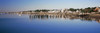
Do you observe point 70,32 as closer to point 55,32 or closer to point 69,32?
point 69,32

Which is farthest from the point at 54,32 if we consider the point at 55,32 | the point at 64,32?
the point at 64,32

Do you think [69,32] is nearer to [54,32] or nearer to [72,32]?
[72,32]

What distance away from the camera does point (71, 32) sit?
9.43m

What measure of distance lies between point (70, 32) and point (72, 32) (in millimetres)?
129

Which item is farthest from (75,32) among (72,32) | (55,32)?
(55,32)

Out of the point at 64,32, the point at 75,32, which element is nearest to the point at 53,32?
the point at 64,32

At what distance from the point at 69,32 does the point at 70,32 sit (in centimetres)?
6

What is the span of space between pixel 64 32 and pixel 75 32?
2.26ft

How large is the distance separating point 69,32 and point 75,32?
1.23ft

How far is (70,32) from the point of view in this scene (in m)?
9.41

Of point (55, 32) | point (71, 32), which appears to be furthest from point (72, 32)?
point (55, 32)

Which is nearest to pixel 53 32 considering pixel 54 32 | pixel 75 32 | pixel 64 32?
pixel 54 32

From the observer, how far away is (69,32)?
9430 mm

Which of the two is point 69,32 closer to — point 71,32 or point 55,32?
point 71,32
